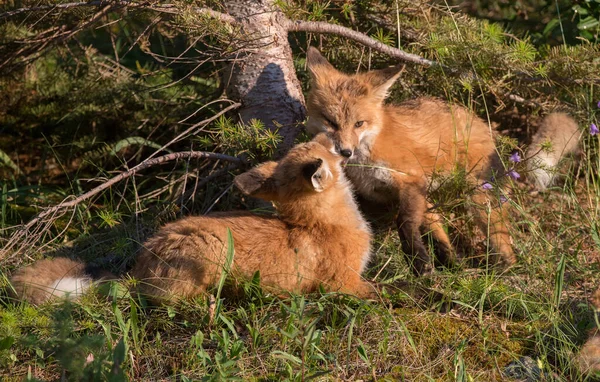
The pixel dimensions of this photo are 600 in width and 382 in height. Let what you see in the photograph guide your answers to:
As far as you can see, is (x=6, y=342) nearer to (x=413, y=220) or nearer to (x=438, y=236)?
(x=413, y=220)

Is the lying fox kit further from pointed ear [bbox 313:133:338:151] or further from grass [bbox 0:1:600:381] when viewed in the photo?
pointed ear [bbox 313:133:338:151]

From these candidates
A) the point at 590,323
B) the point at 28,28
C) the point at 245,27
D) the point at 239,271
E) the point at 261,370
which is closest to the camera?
the point at 261,370

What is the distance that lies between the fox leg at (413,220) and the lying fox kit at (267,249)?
1.80 feet

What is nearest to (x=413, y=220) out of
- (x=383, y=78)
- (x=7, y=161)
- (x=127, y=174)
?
(x=383, y=78)

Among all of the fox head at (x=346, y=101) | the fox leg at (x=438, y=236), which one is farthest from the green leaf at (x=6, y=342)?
the fox leg at (x=438, y=236)

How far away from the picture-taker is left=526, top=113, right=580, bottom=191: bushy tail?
514 centimetres

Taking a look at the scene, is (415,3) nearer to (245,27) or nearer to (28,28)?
(245,27)

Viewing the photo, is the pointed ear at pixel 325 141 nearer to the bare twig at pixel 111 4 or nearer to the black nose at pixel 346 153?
the black nose at pixel 346 153

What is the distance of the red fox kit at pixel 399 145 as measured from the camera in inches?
194

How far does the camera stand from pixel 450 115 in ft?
18.2

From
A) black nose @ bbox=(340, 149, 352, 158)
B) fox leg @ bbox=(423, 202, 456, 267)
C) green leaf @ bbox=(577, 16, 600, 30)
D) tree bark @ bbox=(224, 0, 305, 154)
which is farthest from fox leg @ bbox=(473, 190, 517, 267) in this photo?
green leaf @ bbox=(577, 16, 600, 30)

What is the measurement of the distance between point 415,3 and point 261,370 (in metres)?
3.55

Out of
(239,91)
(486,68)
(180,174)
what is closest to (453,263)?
(486,68)

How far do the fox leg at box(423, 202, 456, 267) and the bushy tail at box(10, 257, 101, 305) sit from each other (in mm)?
2438
